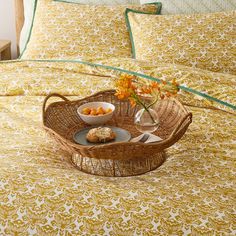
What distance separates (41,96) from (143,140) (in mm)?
717

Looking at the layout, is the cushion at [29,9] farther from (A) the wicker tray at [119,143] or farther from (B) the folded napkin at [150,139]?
(B) the folded napkin at [150,139]

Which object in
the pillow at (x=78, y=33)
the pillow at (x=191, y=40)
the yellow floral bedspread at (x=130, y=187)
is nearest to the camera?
the yellow floral bedspread at (x=130, y=187)

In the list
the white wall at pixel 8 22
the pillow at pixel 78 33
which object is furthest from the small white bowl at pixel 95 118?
the white wall at pixel 8 22

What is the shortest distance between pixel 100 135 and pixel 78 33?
3.61 ft

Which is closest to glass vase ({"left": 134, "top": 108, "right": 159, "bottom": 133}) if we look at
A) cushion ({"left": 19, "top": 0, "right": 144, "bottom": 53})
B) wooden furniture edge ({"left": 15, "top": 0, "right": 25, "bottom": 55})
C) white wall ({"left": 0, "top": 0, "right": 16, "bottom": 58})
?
cushion ({"left": 19, "top": 0, "right": 144, "bottom": 53})

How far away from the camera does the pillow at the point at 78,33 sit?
270 cm

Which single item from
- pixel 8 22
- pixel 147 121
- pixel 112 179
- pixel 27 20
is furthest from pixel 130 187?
pixel 8 22

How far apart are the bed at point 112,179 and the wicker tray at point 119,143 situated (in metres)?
0.06

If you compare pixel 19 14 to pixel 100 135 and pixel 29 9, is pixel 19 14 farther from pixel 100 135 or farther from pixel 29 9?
pixel 100 135

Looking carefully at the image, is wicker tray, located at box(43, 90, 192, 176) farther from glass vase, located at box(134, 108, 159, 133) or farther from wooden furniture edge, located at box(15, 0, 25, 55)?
wooden furniture edge, located at box(15, 0, 25, 55)

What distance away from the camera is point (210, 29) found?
8.46ft

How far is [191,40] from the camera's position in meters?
2.57

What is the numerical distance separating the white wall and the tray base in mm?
2062

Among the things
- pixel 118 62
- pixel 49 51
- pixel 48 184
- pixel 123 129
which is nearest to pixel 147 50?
pixel 118 62
